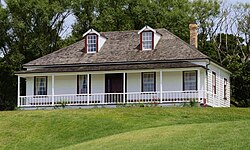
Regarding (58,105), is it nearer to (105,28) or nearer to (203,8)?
(105,28)

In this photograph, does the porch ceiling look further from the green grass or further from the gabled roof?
the green grass

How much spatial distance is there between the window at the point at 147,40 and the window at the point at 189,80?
11.6 ft

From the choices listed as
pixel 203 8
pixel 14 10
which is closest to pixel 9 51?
pixel 14 10

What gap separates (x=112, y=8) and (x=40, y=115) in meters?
25.4

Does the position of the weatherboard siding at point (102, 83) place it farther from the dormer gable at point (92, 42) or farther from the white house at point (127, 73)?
the dormer gable at point (92, 42)

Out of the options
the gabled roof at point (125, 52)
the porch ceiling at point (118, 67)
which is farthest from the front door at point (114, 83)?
the gabled roof at point (125, 52)

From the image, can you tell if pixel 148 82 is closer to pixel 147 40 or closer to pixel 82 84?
pixel 147 40

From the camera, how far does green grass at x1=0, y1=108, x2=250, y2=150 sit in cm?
2380

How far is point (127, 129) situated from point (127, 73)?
12.7 metres

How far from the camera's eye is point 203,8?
67625mm

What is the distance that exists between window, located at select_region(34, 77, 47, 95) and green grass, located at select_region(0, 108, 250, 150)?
27.7 feet

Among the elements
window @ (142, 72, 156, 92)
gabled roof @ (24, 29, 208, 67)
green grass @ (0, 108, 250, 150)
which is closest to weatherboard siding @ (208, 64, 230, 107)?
gabled roof @ (24, 29, 208, 67)

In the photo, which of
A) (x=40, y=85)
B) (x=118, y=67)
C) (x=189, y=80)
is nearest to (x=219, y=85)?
(x=189, y=80)

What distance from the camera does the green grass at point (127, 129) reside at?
23.8 meters
